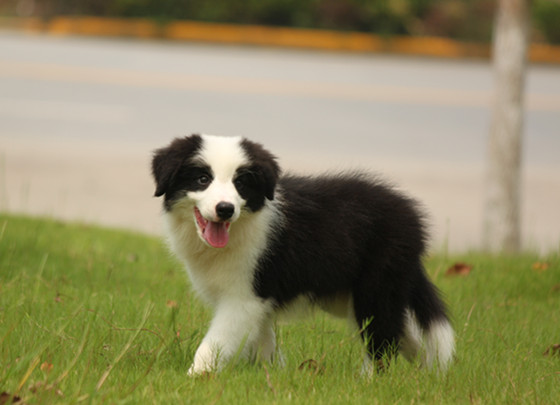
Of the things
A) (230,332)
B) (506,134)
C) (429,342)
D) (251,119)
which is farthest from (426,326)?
(251,119)

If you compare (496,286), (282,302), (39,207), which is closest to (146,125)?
(39,207)

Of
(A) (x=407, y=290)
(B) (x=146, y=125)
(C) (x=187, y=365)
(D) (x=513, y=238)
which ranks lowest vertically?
(B) (x=146, y=125)

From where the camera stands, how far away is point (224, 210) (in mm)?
3951

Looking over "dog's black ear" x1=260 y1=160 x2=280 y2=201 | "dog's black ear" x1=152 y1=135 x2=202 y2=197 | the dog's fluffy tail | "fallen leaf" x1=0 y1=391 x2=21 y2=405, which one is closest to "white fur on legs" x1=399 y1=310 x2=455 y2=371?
the dog's fluffy tail

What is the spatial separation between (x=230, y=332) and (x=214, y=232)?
18.6 inches

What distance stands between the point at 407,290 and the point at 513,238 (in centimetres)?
372

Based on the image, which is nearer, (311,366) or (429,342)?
(311,366)

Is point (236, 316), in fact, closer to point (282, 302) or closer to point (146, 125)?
point (282, 302)

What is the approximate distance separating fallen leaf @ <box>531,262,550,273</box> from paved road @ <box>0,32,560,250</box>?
79 centimetres

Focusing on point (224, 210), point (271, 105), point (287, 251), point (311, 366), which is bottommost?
point (271, 105)

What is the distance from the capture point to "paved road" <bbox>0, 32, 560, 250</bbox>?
34.4 ft

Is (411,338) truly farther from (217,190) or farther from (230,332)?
(217,190)

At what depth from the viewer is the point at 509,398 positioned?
12.6ft

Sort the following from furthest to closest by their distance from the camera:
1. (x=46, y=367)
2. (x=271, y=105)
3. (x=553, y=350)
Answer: (x=271, y=105)
(x=553, y=350)
(x=46, y=367)
